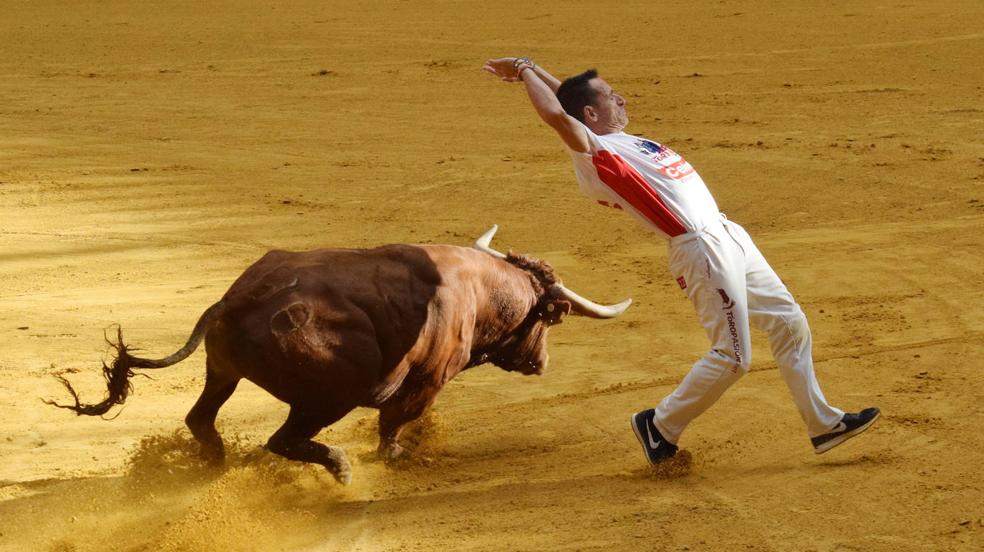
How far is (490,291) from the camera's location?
709 centimetres

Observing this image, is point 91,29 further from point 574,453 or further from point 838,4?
point 574,453

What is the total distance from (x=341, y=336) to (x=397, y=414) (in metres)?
0.81

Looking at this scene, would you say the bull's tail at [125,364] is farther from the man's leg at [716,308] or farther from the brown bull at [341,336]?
the man's leg at [716,308]

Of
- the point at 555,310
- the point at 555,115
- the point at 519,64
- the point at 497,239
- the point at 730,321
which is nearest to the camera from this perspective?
the point at 555,115

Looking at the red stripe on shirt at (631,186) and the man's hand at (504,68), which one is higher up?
the man's hand at (504,68)

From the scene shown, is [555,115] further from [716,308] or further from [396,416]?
[396,416]

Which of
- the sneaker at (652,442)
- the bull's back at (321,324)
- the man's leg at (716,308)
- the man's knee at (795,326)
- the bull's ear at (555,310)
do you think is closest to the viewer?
the bull's back at (321,324)

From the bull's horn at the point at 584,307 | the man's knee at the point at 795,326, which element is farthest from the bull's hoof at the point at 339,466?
the man's knee at the point at 795,326

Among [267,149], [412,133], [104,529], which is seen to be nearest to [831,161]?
[412,133]

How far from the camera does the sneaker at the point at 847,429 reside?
6.71 meters

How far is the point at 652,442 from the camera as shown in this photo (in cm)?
679

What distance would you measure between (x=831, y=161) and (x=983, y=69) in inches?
188

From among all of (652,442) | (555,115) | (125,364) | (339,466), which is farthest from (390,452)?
(555,115)

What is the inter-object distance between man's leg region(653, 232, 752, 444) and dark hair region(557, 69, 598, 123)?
2.88 ft
